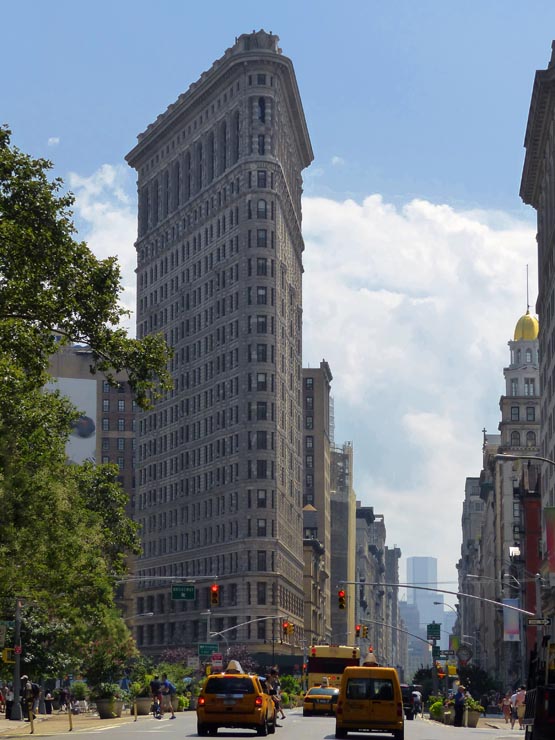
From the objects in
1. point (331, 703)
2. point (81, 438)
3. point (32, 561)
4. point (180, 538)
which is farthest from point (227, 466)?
point (32, 561)

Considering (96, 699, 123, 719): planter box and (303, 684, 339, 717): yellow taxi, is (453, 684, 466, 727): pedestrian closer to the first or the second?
(303, 684, 339, 717): yellow taxi

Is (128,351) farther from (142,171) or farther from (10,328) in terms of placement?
(142,171)

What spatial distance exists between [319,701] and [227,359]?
10009 cm

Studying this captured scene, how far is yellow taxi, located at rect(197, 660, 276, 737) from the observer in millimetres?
41250

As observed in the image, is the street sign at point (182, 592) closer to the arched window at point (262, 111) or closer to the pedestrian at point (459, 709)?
the pedestrian at point (459, 709)

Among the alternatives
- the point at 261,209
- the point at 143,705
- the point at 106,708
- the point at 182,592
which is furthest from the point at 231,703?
the point at 261,209

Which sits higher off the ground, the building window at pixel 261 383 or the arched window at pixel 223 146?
the arched window at pixel 223 146

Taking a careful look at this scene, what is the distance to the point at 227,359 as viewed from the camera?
167625 mm

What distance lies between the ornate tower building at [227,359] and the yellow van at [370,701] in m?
116

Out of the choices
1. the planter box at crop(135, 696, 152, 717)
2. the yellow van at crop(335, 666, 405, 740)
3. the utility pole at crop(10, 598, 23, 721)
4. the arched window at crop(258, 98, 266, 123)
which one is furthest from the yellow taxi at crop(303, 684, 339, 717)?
the arched window at crop(258, 98, 266, 123)

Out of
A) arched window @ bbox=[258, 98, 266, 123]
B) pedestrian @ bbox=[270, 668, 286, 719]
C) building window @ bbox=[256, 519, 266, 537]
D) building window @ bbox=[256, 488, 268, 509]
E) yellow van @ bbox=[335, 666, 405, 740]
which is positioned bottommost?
pedestrian @ bbox=[270, 668, 286, 719]

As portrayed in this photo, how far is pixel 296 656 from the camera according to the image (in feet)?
572

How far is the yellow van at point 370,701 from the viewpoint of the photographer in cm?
4216

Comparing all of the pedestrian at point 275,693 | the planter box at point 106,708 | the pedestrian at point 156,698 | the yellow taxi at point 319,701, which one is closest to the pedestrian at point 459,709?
the yellow taxi at point 319,701
